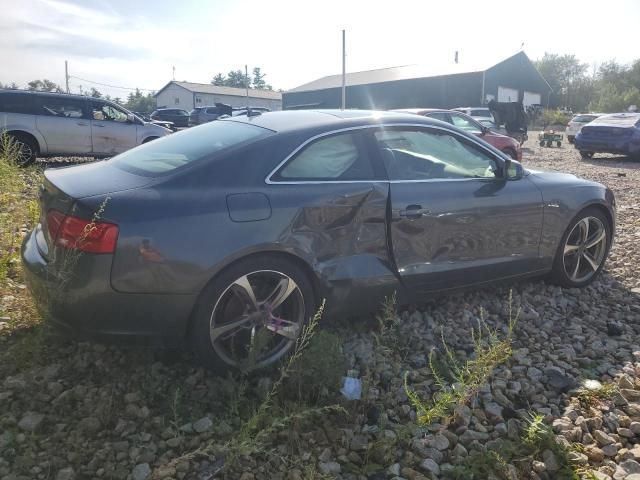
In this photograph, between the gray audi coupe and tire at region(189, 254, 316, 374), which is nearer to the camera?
the gray audi coupe

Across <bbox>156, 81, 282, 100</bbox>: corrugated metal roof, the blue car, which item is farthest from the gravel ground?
<bbox>156, 81, 282, 100</bbox>: corrugated metal roof

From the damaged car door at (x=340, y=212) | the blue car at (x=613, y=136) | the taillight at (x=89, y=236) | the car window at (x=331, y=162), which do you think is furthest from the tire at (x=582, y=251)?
the blue car at (x=613, y=136)

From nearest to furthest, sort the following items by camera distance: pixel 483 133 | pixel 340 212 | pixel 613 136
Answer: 1. pixel 340 212
2. pixel 483 133
3. pixel 613 136

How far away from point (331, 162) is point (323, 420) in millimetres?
1536

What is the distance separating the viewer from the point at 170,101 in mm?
69188

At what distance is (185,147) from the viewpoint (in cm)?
322

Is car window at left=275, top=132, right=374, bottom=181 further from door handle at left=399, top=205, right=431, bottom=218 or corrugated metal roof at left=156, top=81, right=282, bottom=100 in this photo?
corrugated metal roof at left=156, top=81, right=282, bottom=100

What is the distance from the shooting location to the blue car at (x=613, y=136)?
47.9 ft

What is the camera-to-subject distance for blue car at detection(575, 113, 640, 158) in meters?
14.6

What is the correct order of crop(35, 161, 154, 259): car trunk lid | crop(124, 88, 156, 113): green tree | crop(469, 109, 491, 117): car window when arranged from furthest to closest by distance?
crop(124, 88, 156, 113): green tree, crop(469, 109, 491, 117): car window, crop(35, 161, 154, 259): car trunk lid

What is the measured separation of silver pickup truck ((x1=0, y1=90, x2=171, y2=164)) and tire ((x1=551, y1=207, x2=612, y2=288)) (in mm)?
9252

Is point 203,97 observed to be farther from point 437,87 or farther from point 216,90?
point 437,87

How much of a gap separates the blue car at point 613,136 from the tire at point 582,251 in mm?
12240

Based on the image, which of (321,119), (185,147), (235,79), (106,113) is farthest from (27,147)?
(235,79)
